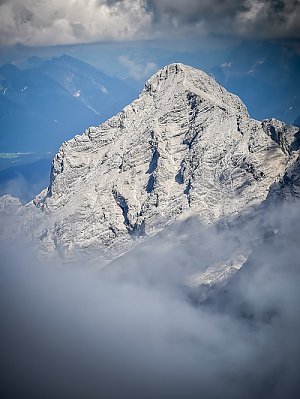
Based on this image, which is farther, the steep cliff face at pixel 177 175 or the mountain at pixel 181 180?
the steep cliff face at pixel 177 175

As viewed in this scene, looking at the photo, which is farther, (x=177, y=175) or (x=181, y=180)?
(x=177, y=175)

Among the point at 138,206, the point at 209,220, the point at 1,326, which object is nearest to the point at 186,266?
the point at 209,220

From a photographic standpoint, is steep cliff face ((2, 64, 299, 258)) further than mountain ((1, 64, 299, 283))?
Yes

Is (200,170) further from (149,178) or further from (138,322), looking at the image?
(138,322)

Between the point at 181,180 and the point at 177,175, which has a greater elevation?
the point at 177,175
